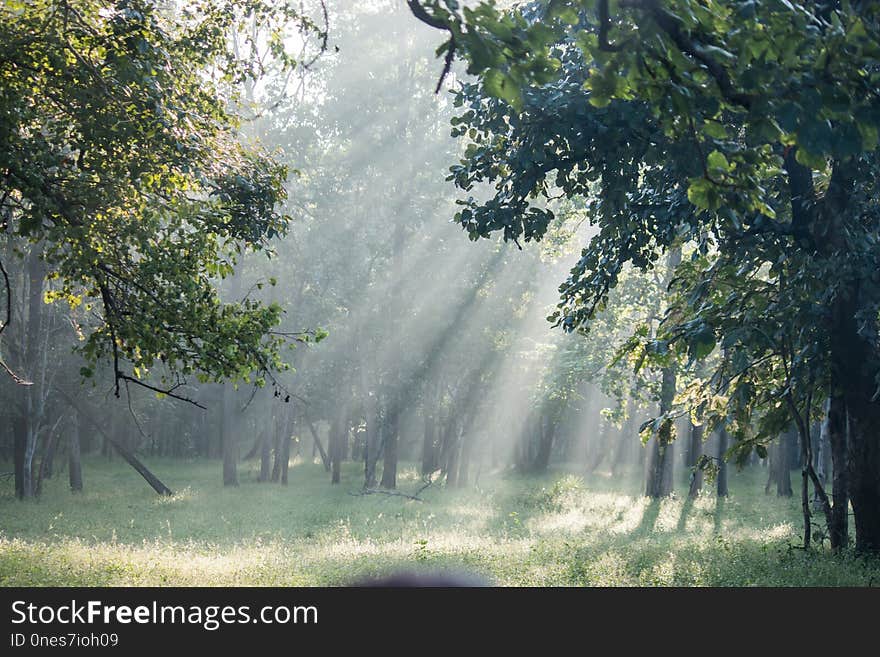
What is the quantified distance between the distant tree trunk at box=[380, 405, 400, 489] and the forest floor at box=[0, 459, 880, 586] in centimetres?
132

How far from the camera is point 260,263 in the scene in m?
43.0

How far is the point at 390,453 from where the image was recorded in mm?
37656

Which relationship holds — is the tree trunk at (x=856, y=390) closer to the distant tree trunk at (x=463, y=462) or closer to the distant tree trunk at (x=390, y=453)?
the distant tree trunk at (x=390, y=453)

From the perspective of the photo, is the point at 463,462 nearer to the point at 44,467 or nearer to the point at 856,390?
the point at 44,467

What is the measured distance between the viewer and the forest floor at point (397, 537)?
11.3 metres

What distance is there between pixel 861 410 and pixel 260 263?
35.7m

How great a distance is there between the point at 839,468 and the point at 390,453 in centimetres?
2727

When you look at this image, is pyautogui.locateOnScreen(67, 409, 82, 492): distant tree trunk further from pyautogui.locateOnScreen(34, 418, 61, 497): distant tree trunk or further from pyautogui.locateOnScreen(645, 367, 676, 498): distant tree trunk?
pyautogui.locateOnScreen(645, 367, 676, 498): distant tree trunk

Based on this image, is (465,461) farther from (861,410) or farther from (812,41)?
(812,41)

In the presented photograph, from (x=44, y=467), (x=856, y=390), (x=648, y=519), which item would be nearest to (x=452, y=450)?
(x=44, y=467)

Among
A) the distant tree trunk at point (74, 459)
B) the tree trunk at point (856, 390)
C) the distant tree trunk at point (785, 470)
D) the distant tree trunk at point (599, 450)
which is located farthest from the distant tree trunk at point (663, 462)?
the distant tree trunk at point (74, 459)

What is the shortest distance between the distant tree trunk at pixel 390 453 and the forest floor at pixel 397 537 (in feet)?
4.34

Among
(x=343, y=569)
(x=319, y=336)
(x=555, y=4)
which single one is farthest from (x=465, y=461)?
(x=555, y=4)

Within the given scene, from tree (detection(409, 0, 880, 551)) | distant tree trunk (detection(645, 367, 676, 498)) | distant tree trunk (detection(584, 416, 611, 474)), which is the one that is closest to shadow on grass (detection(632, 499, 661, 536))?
distant tree trunk (detection(645, 367, 676, 498))
